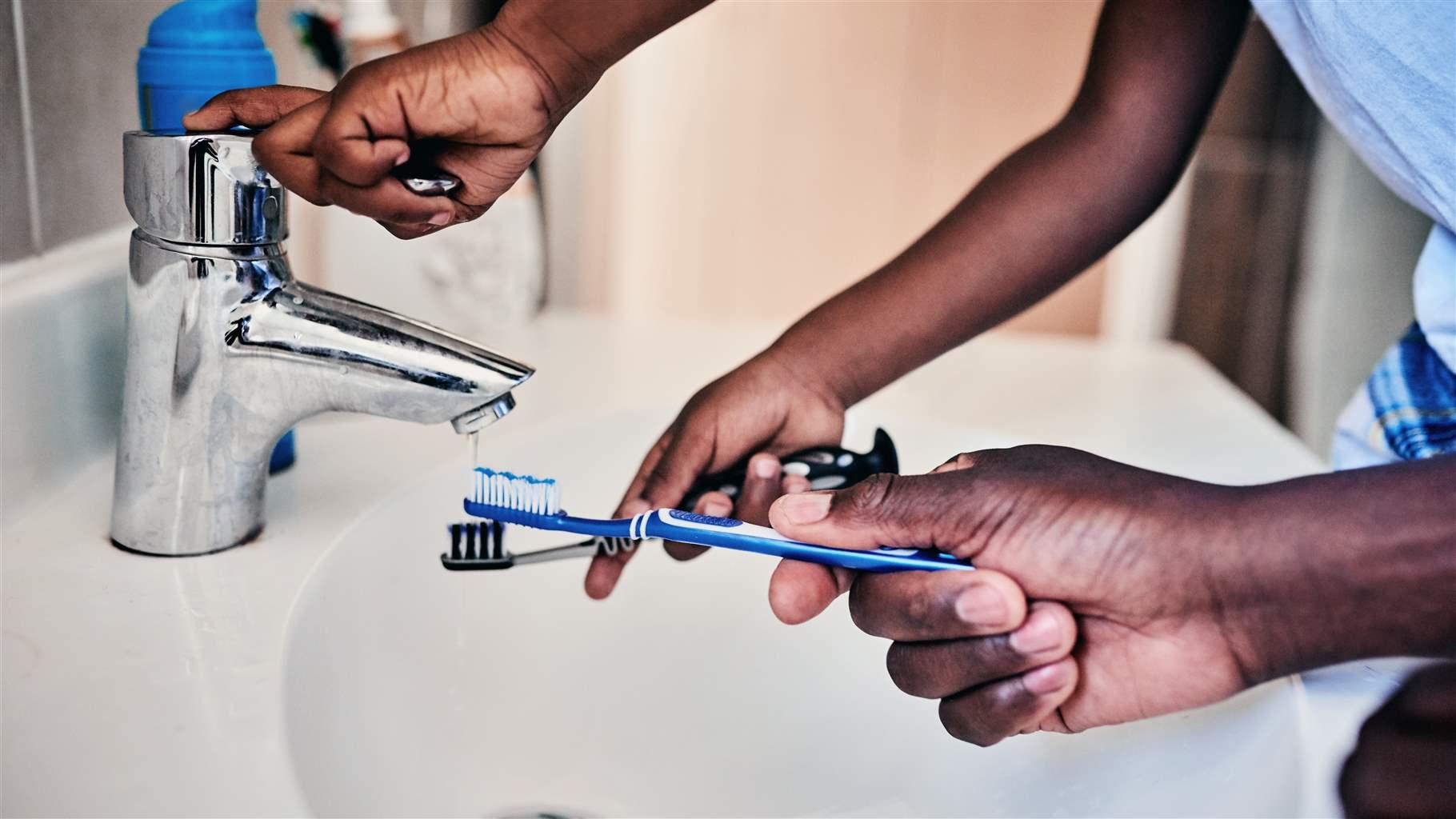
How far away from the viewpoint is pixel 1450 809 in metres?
0.27

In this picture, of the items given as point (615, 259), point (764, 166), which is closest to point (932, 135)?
point (764, 166)

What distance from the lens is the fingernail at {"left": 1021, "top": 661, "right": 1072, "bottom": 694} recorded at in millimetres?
327

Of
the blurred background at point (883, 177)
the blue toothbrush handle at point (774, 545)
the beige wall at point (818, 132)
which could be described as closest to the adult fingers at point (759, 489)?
the blue toothbrush handle at point (774, 545)

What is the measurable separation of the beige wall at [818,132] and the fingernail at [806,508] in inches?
46.8

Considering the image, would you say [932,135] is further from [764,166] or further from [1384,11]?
[1384,11]

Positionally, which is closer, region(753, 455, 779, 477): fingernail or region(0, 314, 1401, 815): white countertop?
region(0, 314, 1401, 815): white countertop

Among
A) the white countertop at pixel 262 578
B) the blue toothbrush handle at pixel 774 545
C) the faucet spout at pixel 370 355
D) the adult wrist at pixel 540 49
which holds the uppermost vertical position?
the adult wrist at pixel 540 49

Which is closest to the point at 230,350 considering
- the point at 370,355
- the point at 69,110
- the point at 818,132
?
the point at 370,355

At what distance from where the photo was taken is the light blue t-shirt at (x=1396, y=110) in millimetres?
412

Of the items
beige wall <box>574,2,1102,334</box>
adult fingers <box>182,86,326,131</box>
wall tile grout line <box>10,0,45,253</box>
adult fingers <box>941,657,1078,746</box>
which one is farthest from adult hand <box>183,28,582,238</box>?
beige wall <box>574,2,1102,334</box>

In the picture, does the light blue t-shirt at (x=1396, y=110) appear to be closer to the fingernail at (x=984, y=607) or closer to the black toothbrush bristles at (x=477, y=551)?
the fingernail at (x=984, y=607)

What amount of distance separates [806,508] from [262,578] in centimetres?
20

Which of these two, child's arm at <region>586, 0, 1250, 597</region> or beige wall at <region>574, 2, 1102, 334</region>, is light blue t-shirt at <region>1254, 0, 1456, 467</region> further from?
beige wall at <region>574, 2, 1102, 334</region>

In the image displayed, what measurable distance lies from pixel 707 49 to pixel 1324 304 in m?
0.91
